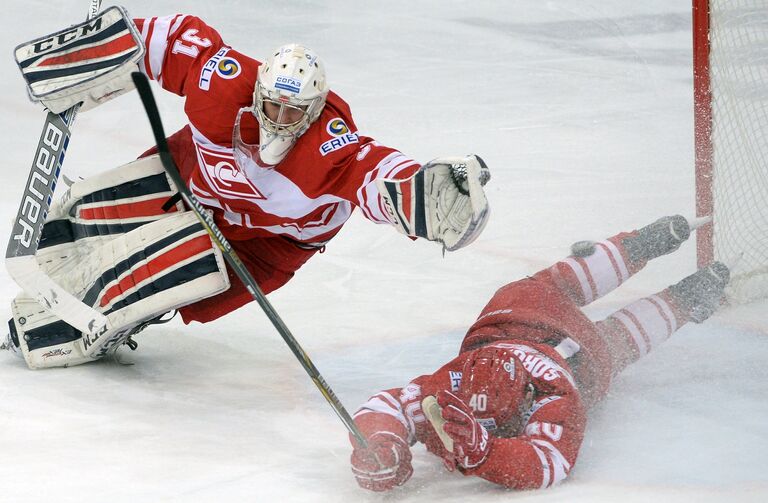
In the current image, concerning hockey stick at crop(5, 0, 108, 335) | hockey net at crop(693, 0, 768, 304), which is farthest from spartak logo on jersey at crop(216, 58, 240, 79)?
hockey net at crop(693, 0, 768, 304)

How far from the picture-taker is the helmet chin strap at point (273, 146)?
2729 mm

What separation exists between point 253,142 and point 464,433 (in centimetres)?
99

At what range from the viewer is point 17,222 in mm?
2975

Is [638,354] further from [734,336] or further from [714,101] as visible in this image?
[714,101]

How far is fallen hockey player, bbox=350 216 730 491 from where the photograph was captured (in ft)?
7.61

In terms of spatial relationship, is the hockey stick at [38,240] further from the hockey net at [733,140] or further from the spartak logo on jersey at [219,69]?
the hockey net at [733,140]

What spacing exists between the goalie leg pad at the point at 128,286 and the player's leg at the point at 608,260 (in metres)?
0.96

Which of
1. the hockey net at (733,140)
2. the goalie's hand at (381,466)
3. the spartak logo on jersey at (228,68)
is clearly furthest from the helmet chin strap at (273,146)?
the hockey net at (733,140)

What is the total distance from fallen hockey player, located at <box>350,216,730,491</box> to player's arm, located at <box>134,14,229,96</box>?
3.32ft

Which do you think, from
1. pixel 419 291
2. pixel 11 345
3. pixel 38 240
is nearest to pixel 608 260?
pixel 419 291

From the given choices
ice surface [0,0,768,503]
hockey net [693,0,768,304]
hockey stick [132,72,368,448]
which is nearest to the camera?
hockey stick [132,72,368,448]

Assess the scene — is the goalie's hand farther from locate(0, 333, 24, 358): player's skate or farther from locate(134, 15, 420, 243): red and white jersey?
locate(0, 333, 24, 358): player's skate

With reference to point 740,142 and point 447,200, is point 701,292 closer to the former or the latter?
point 740,142

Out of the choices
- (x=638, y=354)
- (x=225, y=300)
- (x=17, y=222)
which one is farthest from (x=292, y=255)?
(x=638, y=354)
